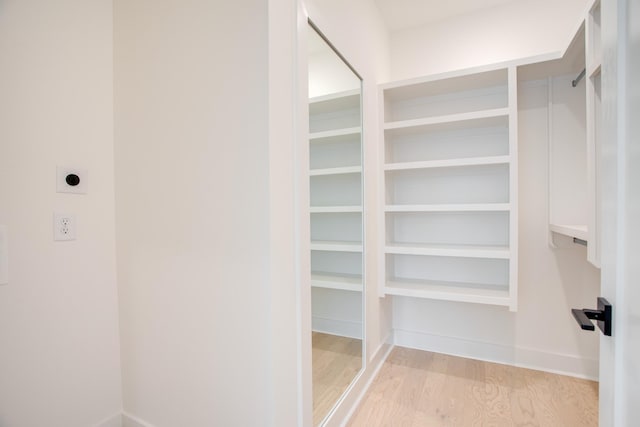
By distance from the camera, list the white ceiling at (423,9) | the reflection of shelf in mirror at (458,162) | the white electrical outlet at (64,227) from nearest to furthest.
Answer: the white electrical outlet at (64,227) < the reflection of shelf in mirror at (458,162) < the white ceiling at (423,9)

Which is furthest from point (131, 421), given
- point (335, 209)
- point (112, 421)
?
point (335, 209)

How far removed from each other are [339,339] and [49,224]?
58.2 inches

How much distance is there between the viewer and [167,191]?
1321 millimetres

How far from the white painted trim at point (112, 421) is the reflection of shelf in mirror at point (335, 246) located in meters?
1.33

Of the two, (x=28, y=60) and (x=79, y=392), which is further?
(x=79, y=392)

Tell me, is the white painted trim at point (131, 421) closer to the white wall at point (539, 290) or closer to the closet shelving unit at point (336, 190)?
the closet shelving unit at point (336, 190)

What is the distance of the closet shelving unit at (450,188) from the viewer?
6.40 feet

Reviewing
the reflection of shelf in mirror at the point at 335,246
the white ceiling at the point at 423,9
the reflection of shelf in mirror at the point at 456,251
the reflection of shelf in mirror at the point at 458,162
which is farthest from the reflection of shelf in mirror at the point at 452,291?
the white ceiling at the point at 423,9

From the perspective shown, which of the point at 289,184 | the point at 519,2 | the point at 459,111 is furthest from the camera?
the point at 459,111

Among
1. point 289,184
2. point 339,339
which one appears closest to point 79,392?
point 339,339

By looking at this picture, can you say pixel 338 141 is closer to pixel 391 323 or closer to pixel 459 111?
pixel 459 111

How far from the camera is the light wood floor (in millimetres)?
1606

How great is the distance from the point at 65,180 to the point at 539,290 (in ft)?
9.40

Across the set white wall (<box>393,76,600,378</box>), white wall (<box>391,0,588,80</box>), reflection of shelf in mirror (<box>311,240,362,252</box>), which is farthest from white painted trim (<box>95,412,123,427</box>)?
white wall (<box>391,0,588,80</box>)
